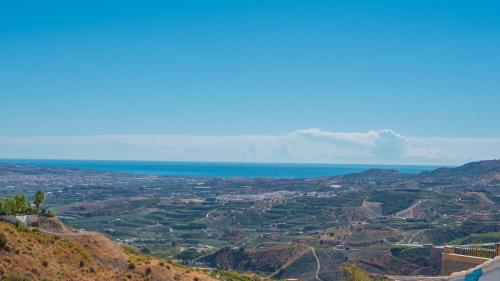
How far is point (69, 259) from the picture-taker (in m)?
30.0

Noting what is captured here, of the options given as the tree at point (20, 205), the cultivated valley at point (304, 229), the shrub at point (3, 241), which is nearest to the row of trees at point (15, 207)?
the tree at point (20, 205)

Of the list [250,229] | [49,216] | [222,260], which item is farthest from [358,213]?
[49,216]

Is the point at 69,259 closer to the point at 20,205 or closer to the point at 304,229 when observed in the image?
the point at 20,205

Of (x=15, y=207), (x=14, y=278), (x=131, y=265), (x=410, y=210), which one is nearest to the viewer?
(x=14, y=278)

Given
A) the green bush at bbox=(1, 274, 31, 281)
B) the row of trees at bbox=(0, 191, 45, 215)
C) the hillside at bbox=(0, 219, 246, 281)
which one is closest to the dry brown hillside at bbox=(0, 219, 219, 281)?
the hillside at bbox=(0, 219, 246, 281)

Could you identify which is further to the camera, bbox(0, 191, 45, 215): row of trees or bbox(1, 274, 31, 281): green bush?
bbox(0, 191, 45, 215): row of trees

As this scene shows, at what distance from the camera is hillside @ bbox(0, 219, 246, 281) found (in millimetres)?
26953

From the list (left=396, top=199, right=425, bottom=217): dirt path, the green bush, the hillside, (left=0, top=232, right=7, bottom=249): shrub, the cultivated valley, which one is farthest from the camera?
(left=396, top=199, right=425, bottom=217): dirt path

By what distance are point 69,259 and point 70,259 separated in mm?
71

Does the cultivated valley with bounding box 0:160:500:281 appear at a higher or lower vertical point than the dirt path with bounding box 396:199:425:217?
lower

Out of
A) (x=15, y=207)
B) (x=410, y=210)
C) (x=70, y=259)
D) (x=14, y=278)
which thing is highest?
(x=15, y=207)

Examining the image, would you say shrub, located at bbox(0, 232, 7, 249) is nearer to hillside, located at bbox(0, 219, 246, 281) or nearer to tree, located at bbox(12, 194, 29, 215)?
hillside, located at bbox(0, 219, 246, 281)

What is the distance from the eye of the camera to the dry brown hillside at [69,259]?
2698 centimetres

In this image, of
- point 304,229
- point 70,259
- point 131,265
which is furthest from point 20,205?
point 304,229
